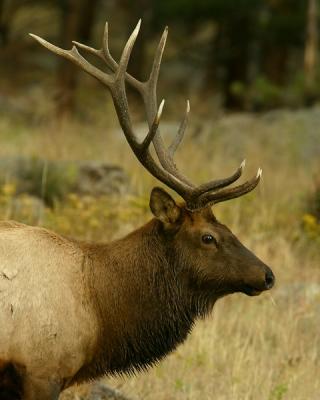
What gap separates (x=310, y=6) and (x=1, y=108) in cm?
655

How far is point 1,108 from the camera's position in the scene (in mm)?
19891

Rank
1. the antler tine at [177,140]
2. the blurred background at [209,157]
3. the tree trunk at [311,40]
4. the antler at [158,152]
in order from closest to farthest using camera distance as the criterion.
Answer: the antler at [158,152] → the antler tine at [177,140] → the blurred background at [209,157] → the tree trunk at [311,40]

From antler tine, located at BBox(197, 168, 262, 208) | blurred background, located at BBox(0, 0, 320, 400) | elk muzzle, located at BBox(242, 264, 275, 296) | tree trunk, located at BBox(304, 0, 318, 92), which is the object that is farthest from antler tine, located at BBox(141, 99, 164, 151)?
tree trunk, located at BBox(304, 0, 318, 92)

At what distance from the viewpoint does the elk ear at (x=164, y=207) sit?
17.5 ft

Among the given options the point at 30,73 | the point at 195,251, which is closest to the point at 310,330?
the point at 195,251

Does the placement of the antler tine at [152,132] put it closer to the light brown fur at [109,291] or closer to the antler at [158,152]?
the antler at [158,152]

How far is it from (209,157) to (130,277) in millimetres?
8110

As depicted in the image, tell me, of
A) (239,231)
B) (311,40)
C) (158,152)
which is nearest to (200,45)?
(311,40)

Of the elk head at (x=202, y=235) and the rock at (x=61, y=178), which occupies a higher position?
the elk head at (x=202, y=235)

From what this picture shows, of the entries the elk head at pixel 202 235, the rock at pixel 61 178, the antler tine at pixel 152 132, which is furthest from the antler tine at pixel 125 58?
the rock at pixel 61 178

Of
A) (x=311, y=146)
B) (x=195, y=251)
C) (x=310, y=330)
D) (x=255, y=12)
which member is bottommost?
(x=310, y=330)

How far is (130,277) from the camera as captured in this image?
5.36m

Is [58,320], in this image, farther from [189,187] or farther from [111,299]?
[189,187]

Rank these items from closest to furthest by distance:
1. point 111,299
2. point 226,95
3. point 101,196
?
1. point 111,299
2. point 101,196
3. point 226,95
